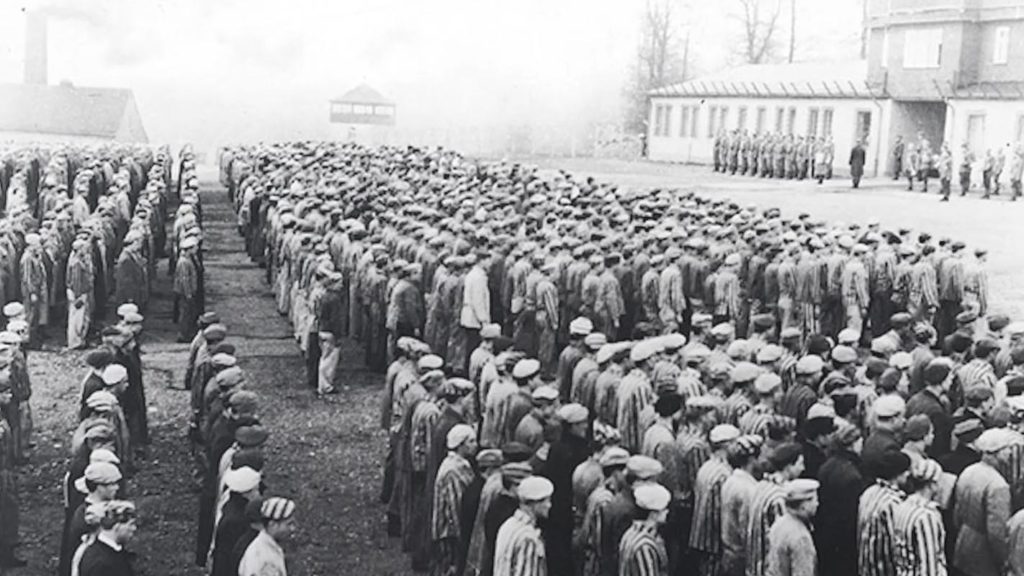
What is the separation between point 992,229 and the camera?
80.3ft

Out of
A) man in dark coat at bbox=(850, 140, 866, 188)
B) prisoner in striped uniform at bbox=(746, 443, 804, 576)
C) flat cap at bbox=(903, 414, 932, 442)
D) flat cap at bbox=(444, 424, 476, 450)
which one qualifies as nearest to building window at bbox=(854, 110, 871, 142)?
man in dark coat at bbox=(850, 140, 866, 188)

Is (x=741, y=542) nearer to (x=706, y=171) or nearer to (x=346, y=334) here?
(x=346, y=334)

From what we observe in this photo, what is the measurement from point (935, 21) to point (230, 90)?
1604 inches

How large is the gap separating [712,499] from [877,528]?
1.08 meters

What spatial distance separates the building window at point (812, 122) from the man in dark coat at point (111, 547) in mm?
37561

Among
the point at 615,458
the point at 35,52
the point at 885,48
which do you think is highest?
the point at 885,48

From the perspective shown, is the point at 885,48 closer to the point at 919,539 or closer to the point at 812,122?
the point at 812,122

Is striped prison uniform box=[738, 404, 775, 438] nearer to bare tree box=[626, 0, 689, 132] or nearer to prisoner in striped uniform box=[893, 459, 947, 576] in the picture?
prisoner in striped uniform box=[893, 459, 947, 576]

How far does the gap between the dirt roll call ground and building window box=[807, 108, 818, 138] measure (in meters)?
28.0

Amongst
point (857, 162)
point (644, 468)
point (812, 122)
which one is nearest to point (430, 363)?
point (644, 468)

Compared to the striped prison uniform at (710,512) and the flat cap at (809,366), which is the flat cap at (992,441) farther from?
the flat cap at (809,366)

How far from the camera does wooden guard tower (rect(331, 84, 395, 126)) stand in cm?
5691

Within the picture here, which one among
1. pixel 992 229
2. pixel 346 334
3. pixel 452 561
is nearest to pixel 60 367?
pixel 346 334

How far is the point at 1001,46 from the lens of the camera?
112ft
